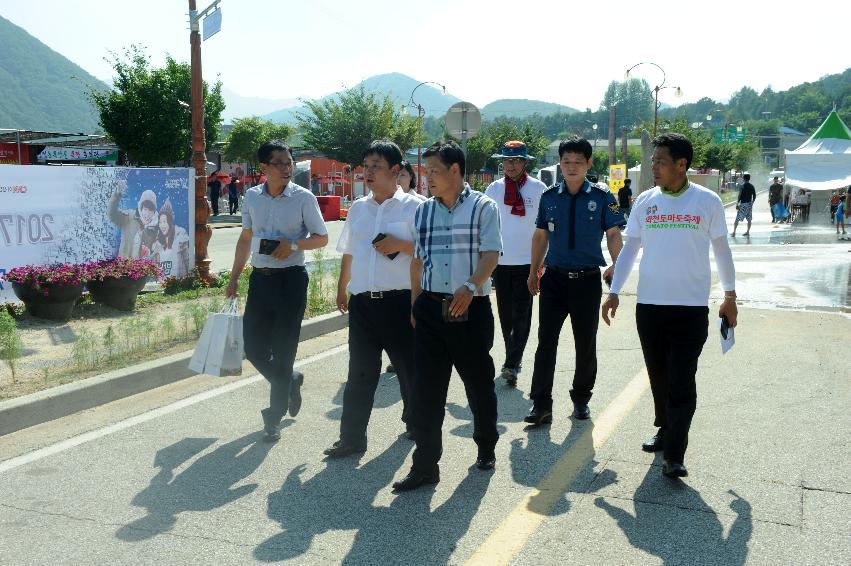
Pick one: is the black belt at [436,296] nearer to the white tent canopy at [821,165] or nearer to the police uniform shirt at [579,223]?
the police uniform shirt at [579,223]

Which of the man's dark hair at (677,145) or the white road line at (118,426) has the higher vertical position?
the man's dark hair at (677,145)

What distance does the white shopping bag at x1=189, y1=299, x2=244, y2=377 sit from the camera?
5594 millimetres

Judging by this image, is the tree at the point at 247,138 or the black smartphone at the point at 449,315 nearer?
the black smartphone at the point at 449,315

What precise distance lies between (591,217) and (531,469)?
5.98 feet

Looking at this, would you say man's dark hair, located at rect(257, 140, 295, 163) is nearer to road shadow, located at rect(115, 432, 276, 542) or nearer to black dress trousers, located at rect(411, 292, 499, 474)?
black dress trousers, located at rect(411, 292, 499, 474)

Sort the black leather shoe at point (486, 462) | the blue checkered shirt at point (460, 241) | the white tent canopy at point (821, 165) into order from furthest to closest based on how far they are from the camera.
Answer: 1. the white tent canopy at point (821, 165)
2. the black leather shoe at point (486, 462)
3. the blue checkered shirt at point (460, 241)

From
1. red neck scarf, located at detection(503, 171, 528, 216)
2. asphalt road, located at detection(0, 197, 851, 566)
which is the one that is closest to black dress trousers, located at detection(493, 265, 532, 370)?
asphalt road, located at detection(0, 197, 851, 566)

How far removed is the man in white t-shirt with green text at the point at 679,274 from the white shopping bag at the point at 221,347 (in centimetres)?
252

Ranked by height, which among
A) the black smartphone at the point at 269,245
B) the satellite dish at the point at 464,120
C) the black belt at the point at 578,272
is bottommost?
the black belt at the point at 578,272

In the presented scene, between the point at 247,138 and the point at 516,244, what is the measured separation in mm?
41047

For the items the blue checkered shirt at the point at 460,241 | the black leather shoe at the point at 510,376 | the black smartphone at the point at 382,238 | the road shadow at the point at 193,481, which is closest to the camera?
the road shadow at the point at 193,481

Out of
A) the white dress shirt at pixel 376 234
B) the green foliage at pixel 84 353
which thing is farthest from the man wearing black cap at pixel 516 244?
the green foliage at pixel 84 353

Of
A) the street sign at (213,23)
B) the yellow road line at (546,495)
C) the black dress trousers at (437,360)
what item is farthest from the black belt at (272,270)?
the street sign at (213,23)

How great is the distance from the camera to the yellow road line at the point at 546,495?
378cm
